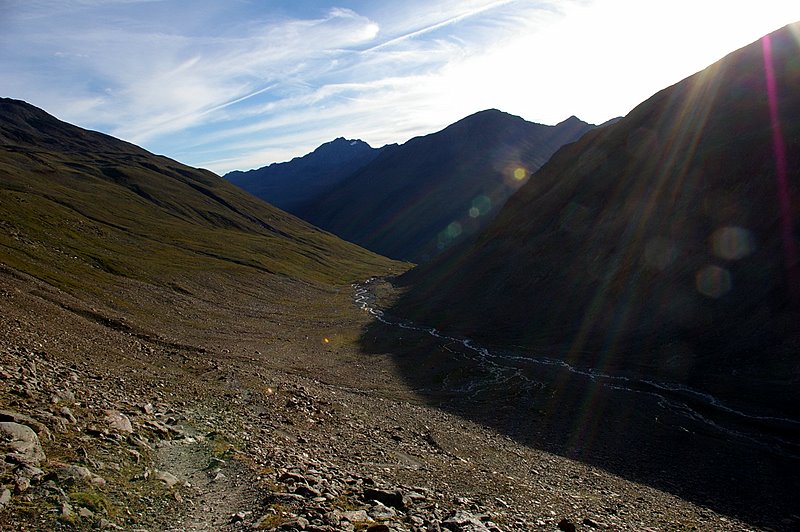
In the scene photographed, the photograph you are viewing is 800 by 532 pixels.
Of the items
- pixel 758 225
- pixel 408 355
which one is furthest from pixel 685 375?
pixel 408 355

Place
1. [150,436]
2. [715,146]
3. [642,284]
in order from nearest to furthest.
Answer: [150,436] → [642,284] → [715,146]

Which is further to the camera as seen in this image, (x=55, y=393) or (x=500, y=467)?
(x=500, y=467)

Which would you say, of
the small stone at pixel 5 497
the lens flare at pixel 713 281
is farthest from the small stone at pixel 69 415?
the lens flare at pixel 713 281

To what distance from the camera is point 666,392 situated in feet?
157

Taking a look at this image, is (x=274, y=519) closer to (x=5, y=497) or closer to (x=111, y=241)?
(x=5, y=497)

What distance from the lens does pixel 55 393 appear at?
66.1 feet

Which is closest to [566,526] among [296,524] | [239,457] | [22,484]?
[296,524]

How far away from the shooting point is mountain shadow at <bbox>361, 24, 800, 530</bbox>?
35.6 metres

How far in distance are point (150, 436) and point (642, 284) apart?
226 feet

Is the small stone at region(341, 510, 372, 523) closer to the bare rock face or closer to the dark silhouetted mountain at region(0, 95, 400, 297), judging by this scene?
the bare rock face

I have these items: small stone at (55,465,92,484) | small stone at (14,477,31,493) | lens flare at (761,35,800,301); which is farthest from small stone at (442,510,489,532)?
lens flare at (761,35,800,301)

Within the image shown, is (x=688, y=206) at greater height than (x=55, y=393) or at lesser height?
greater

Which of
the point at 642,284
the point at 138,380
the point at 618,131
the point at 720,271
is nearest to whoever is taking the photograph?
the point at 138,380

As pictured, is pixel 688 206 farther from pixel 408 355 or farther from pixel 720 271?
pixel 408 355
